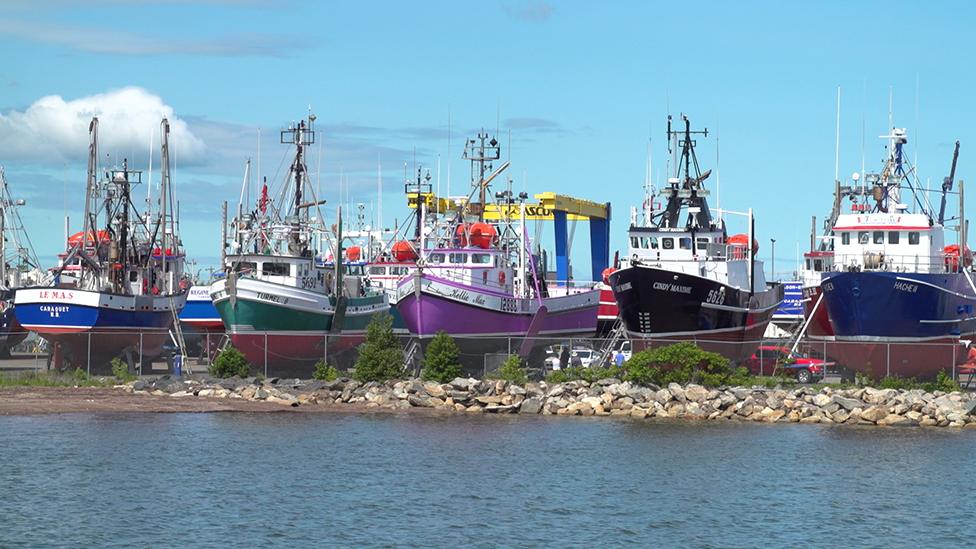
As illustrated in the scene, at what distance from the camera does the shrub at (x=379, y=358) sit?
2199 inches

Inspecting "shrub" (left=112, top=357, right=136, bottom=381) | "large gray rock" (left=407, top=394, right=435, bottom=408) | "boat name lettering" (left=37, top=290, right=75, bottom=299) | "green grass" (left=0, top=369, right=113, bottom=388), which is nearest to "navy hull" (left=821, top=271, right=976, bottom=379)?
"large gray rock" (left=407, top=394, right=435, bottom=408)

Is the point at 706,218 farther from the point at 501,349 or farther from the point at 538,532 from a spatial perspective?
the point at 538,532

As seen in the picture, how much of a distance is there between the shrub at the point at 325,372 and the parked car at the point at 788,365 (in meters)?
15.6

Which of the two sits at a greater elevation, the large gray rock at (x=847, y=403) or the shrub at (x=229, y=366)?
the shrub at (x=229, y=366)

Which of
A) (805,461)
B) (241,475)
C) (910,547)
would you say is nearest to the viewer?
(910,547)

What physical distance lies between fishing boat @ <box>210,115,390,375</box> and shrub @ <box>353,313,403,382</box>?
2751 mm

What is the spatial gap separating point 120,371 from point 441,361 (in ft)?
38.6

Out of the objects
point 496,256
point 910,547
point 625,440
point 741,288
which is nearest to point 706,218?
point 741,288

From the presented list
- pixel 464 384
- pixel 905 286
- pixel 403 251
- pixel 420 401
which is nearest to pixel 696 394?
pixel 464 384

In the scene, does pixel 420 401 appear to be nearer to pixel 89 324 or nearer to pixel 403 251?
pixel 89 324

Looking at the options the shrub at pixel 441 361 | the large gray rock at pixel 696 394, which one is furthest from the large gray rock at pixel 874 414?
the shrub at pixel 441 361

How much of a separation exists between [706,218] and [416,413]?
21.0 m

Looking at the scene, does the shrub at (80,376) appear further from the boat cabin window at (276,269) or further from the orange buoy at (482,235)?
the orange buoy at (482,235)

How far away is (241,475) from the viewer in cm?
3878
